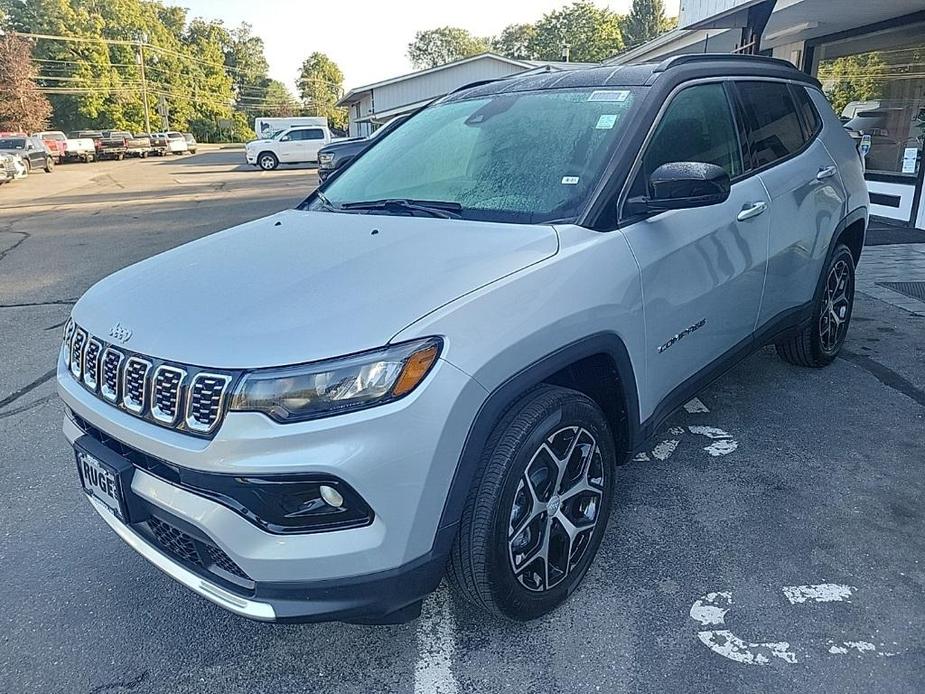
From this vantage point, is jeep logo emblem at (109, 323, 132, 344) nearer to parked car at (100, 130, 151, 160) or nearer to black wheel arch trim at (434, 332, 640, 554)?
black wheel arch trim at (434, 332, 640, 554)

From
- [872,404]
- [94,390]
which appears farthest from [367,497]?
[872,404]

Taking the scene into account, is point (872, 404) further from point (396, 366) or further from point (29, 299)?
point (29, 299)

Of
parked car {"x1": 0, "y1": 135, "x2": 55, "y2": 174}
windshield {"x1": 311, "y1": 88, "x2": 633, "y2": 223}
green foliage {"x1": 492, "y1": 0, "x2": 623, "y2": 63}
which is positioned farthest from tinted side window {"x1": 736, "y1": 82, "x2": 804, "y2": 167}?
green foliage {"x1": 492, "y1": 0, "x2": 623, "y2": 63}

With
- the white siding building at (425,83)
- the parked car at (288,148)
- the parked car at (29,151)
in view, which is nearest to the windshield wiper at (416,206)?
the parked car at (288,148)

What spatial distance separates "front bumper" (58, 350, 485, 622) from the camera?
1.75 meters

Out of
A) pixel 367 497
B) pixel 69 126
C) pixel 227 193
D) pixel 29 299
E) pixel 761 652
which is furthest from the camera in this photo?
pixel 69 126

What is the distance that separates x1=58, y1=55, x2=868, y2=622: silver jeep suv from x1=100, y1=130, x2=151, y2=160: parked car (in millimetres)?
47075

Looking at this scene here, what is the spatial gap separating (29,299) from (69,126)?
62110 millimetres

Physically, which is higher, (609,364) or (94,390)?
(94,390)

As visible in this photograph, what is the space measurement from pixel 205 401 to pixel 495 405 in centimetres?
78

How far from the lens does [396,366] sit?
1807mm

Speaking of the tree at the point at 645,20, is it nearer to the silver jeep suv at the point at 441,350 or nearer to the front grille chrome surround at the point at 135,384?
the silver jeep suv at the point at 441,350

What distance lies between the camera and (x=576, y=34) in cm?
7950

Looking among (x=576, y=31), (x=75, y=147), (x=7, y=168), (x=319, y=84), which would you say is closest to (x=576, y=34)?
(x=576, y=31)
